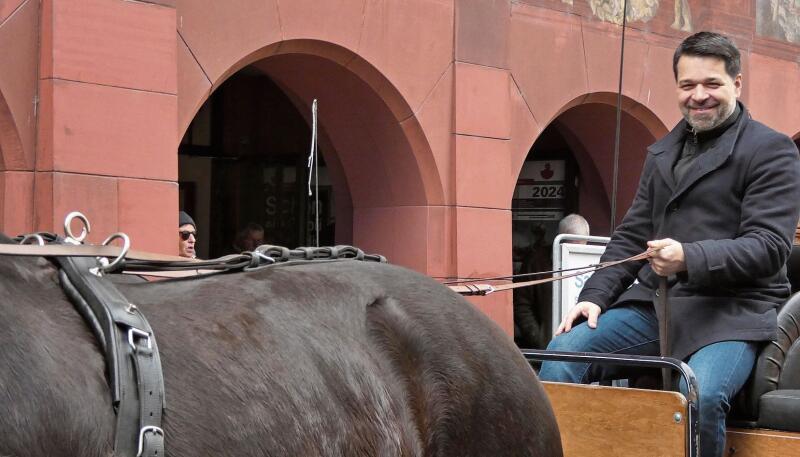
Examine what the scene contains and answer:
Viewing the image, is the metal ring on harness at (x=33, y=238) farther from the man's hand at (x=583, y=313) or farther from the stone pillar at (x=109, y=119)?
the stone pillar at (x=109, y=119)

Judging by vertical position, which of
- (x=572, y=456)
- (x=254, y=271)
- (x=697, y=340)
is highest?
(x=254, y=271)

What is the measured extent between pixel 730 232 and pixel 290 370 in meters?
1.84

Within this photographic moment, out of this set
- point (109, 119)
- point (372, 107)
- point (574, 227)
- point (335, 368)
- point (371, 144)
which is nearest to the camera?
point (335, 368)

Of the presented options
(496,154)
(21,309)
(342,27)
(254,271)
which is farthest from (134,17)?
(21,309)

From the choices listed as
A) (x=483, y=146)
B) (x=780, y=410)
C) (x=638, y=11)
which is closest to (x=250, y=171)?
(x=483, y=146)

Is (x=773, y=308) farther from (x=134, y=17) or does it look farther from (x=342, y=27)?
(x=342, y=27)

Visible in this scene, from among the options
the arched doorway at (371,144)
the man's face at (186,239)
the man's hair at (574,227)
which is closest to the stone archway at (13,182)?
the man's face at (186,239)

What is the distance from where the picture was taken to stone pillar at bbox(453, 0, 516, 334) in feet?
30.5

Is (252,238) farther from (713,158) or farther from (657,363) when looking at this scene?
(657,363)

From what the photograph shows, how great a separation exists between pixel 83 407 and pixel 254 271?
70 cm

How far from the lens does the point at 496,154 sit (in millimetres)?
9609

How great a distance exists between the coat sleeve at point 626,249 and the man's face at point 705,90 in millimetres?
261

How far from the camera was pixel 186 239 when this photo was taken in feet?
24.6

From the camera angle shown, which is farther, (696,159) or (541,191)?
(541,191)
